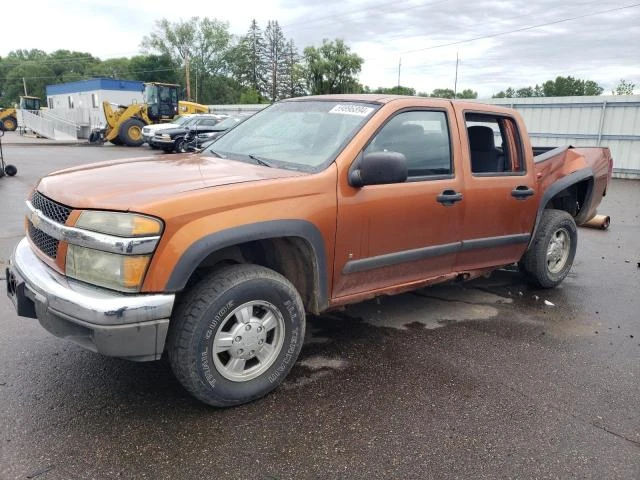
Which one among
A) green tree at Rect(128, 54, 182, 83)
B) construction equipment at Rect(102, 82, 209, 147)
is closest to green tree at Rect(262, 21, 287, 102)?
green tree at Rect(128, 54, 182, 83)

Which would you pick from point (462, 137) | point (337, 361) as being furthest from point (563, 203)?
point (337, 361)

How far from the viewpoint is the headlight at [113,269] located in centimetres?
259

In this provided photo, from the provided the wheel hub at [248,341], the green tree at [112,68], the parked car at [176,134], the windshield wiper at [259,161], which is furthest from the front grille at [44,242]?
the green tree at [112,68]

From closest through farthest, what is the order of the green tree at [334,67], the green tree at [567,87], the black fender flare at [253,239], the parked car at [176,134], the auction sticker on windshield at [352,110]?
the black fender flare at [253,239] < the auction sticker on windshield at [352,110] < the parked car at [176,134] < the green tree at [334,67] < the green tree at [567,87]

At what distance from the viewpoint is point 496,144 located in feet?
16.1

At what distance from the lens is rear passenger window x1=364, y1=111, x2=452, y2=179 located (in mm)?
3754

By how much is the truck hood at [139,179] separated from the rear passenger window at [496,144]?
6.78 ft

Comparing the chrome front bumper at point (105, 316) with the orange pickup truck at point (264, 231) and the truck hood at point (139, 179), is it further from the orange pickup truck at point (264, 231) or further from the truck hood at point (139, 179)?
the truck hood at point (139, 179)

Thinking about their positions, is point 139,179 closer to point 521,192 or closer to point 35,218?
point 35,218

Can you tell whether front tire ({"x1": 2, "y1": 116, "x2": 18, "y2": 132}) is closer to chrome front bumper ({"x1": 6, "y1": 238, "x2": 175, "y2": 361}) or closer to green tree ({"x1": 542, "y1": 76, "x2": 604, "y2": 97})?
chrome front bumper ({"x1": 6, "y1": 238, "x2": 175, "y2": 361})

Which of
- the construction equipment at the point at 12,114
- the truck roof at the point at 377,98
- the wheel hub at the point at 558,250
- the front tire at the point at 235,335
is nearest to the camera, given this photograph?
the front tire at the point at 235,335

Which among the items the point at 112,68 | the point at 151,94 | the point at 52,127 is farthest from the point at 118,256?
the point at 112,68

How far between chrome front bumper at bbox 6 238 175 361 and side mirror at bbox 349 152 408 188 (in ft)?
4.49

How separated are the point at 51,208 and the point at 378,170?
188 centimetres
